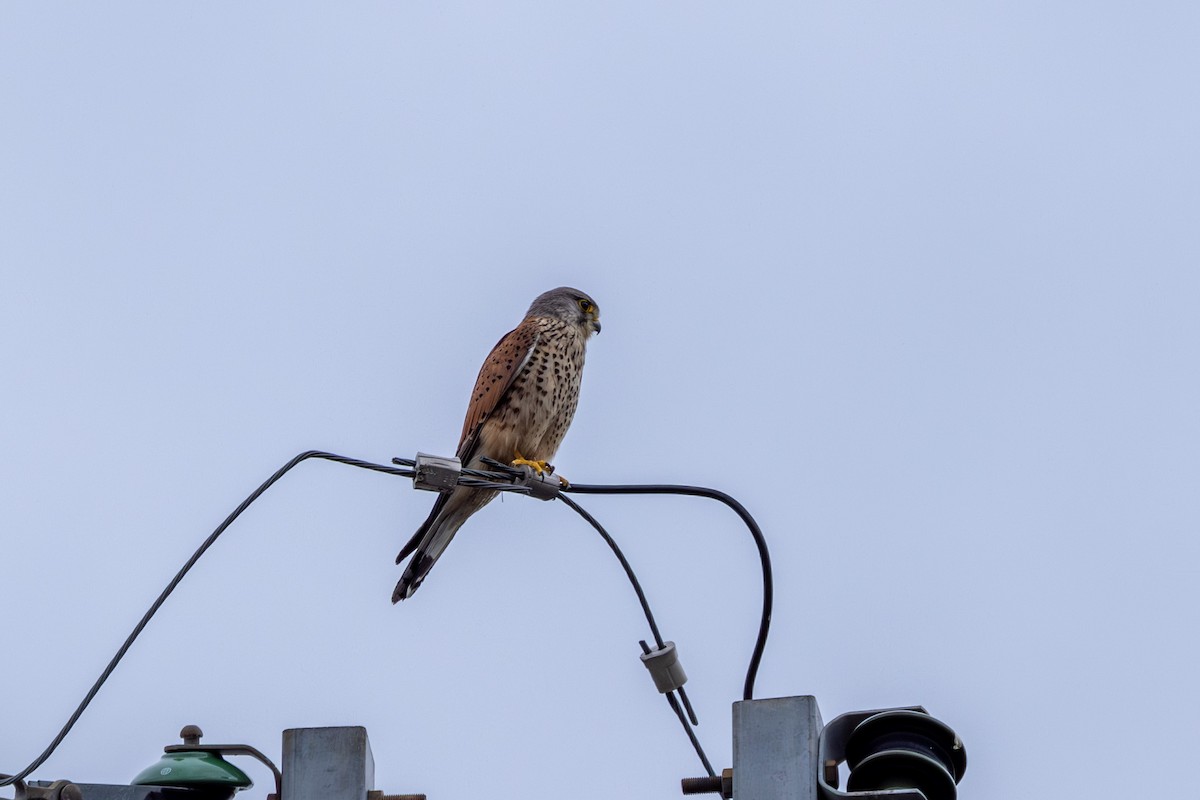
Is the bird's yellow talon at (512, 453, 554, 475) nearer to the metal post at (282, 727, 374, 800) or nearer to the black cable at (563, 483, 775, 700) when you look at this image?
the black cable at (563, 483, 775, 700)

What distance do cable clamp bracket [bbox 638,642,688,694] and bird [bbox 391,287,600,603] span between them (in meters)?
2.63

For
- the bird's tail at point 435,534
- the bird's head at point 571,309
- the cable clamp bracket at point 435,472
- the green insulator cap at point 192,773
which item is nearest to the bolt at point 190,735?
the green insulator cap at point 192,773

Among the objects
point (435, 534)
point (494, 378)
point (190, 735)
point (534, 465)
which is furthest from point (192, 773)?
point (494, 378)

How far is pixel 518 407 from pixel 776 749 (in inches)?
143

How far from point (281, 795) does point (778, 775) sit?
898 millimetres

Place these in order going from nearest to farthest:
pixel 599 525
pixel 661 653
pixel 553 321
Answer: pixel 661 653
pixel 599 525
pixel 553 321

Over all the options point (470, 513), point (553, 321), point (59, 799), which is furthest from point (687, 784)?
point (553, 321)

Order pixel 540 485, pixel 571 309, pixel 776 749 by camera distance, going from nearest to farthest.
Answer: pixel 776 749, pixel 540 485, pixel 571 309

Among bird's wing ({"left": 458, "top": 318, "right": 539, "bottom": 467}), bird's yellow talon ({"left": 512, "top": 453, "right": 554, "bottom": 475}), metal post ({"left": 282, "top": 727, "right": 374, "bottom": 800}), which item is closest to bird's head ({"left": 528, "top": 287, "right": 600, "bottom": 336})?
bird's wing ({"left": 458, "top": 318, "right": 539, "bottom": 467})

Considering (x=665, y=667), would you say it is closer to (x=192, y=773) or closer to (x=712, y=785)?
(x=712, y=785)

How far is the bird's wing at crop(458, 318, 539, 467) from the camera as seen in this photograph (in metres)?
6.26

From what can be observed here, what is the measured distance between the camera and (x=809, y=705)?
274cm

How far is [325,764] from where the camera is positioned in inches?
109

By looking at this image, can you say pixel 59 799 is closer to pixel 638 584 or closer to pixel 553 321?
pixel 638 584
